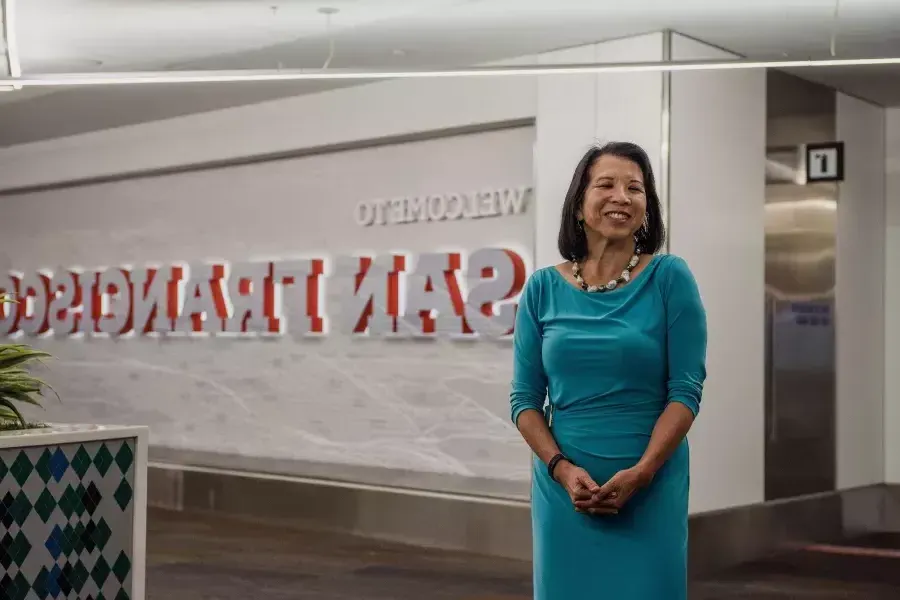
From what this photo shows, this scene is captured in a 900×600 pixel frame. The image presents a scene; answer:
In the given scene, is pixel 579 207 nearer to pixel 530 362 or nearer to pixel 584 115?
pixel 530 362

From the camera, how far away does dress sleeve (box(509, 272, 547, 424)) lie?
2158 millimetres

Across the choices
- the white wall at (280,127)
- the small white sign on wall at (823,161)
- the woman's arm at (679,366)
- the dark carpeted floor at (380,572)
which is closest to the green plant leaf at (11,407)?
the dark carpeted floor at (380,572)

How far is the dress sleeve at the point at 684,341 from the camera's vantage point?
2023mm

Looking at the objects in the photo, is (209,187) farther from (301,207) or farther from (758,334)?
(758,334)

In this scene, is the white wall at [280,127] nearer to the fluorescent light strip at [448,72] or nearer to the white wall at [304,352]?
the white wall at [304,352]

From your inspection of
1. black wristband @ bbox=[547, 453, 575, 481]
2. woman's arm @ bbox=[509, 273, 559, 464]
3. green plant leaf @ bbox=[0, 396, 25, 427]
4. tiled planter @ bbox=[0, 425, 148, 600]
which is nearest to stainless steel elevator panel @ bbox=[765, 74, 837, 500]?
tiled planter @ bbox=[0, 425, 148, 600]

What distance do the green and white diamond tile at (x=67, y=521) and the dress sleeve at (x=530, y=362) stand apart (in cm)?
205

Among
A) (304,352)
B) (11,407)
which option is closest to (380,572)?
(304,352)

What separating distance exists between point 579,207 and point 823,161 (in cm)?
576

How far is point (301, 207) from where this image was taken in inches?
339

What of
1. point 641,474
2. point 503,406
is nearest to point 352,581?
point 503,406

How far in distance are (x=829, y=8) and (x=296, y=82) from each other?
11.8ft

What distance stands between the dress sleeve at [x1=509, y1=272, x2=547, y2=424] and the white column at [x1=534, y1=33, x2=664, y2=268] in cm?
438

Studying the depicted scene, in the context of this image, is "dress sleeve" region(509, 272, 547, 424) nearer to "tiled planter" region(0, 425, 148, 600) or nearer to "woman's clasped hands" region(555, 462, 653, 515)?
"woman's clasped hands" region(555, 462, 653, 515)
